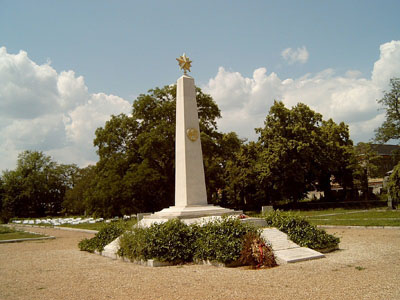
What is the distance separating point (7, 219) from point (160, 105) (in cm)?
2621

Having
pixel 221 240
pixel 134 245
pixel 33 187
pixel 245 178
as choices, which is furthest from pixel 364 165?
A: pixel 33 187

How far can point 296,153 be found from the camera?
31953 mm

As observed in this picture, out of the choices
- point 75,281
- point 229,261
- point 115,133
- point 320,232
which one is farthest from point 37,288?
point 115,133

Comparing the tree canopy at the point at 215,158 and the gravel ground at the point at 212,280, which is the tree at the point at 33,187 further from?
the gravel ground at the point at 212,280

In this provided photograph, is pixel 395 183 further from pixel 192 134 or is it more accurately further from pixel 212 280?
pixel 212 280

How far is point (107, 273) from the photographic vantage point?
28.0ft

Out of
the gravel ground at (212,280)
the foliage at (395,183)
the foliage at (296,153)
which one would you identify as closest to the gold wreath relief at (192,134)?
the gravel ground at (212,280)

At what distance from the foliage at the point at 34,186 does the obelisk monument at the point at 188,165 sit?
51825 mm

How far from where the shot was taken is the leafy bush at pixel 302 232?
33.6ft

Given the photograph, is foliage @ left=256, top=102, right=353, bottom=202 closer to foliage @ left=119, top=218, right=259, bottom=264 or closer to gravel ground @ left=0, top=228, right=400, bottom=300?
gravel ground @ left=0, top=228, right=400, bottom=300

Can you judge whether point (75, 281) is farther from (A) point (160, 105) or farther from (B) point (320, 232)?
(A) point (160, 105)

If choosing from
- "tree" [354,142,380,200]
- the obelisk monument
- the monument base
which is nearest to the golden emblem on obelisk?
the obelisk monument

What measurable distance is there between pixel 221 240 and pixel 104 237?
227 inches

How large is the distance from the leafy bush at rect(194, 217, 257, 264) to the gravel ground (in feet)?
1.28
